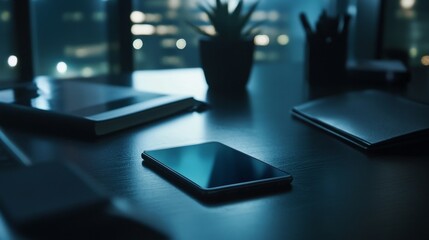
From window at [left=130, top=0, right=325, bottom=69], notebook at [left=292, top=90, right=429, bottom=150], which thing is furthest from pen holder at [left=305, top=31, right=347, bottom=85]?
window at [left=130, top=0, right=325, bottom=69]

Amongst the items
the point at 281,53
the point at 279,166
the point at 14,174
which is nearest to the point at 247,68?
the point at 279,166

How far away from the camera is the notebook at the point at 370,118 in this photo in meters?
0.79

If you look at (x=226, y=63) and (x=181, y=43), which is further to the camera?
(x=181, y=43)

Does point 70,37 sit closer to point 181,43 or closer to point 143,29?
point 143,29

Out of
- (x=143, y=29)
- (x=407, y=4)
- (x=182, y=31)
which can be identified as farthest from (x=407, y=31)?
(x=143, y=29)

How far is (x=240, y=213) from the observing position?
53cm

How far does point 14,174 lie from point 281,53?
2.76 metres

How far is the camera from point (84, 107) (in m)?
0.90

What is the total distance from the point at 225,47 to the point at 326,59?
0.28 meters

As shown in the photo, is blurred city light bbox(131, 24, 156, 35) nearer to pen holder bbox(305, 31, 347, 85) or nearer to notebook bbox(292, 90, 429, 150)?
pen holder bbox(305, 31, 347, 85)

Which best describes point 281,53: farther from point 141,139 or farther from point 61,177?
point 61,177

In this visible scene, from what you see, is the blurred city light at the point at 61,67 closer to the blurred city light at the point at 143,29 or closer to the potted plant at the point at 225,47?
the blurred city light at the point at 143,29

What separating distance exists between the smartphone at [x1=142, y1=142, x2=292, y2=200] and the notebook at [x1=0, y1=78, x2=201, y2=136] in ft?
0.56

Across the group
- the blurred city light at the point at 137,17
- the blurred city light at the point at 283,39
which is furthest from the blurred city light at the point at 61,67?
the blurred city light at the point at 283,39
